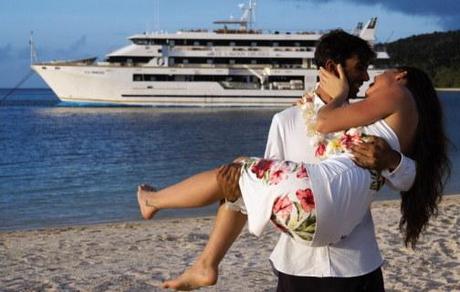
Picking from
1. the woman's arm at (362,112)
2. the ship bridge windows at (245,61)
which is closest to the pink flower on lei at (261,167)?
the woman's arm at (362,112)

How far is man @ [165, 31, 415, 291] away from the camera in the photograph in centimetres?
202

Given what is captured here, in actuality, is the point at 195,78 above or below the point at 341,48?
below

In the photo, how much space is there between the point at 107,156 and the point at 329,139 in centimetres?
2143

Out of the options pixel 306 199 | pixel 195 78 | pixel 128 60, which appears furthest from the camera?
pixel 195 78

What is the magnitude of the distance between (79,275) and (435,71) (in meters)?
115

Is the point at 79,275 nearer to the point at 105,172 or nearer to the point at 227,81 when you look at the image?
the point at 105,172

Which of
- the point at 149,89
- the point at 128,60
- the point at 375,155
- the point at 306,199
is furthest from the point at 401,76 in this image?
the point at 128,60

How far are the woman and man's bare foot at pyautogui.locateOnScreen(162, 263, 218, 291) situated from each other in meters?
0.21

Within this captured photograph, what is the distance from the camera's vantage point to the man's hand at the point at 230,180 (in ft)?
6.30

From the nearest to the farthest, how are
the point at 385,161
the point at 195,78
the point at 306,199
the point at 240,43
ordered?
the point at 306,199 → the point at 385,161 → the point at 195,78 → the point at 240,43

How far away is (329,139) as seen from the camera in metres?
2.02

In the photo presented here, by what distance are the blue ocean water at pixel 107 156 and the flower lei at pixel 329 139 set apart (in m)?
0.57

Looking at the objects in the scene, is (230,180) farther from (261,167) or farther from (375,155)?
(375,155)

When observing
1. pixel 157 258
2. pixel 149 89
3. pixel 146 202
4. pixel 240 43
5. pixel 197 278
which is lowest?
pixel 149 89
